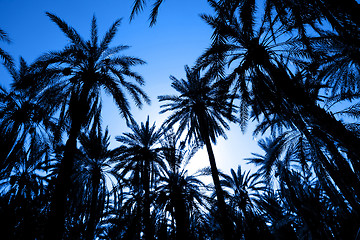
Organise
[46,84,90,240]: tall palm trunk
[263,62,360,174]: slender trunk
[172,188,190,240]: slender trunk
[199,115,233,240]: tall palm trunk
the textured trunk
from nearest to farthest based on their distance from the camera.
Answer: [263,62,360,174]: slender trunk
the textured trunk
[46,84,90,240]: tall palm trunk
[199,115,233,240]: tall palm trunk
[172,188,190,240]: slender trunk

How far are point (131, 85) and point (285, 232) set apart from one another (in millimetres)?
12702

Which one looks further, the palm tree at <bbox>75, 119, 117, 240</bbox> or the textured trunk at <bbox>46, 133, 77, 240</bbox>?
the palm tree at <bbox>75, 119, 117, 240</bbox>

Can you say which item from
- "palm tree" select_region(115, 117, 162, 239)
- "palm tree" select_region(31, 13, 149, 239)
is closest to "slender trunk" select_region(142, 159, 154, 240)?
"palm tree" select_region(115, 117, 162, 239)

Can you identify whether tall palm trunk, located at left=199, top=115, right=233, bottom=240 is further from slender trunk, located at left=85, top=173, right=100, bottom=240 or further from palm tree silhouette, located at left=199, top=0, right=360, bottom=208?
slender trunk, located at left=85, top=173, right=100, bottom=240

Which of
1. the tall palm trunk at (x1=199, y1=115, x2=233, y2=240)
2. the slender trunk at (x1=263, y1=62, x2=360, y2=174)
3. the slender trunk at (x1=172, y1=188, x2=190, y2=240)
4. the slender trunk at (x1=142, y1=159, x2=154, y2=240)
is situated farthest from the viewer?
the slender trunk at (x1=172, y1=188, x2=190, y2=240)

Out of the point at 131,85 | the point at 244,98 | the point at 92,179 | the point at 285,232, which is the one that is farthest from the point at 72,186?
the point at 285,232

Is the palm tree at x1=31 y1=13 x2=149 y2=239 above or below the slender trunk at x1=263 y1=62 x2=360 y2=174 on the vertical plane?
above

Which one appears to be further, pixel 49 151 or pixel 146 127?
pixel 146 127

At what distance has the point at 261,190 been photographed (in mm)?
19875

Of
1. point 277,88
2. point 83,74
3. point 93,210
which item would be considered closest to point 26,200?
point 93,210

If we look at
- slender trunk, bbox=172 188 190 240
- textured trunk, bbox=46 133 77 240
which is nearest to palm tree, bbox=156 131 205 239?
slender trunk, bbox=172 188 190 240

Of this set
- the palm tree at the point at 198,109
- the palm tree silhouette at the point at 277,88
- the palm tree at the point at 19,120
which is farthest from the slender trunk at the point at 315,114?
the palm tree at the point at 19,120

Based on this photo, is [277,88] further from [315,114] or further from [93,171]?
[93,171]

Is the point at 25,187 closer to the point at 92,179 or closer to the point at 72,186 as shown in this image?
the point at 72,186
